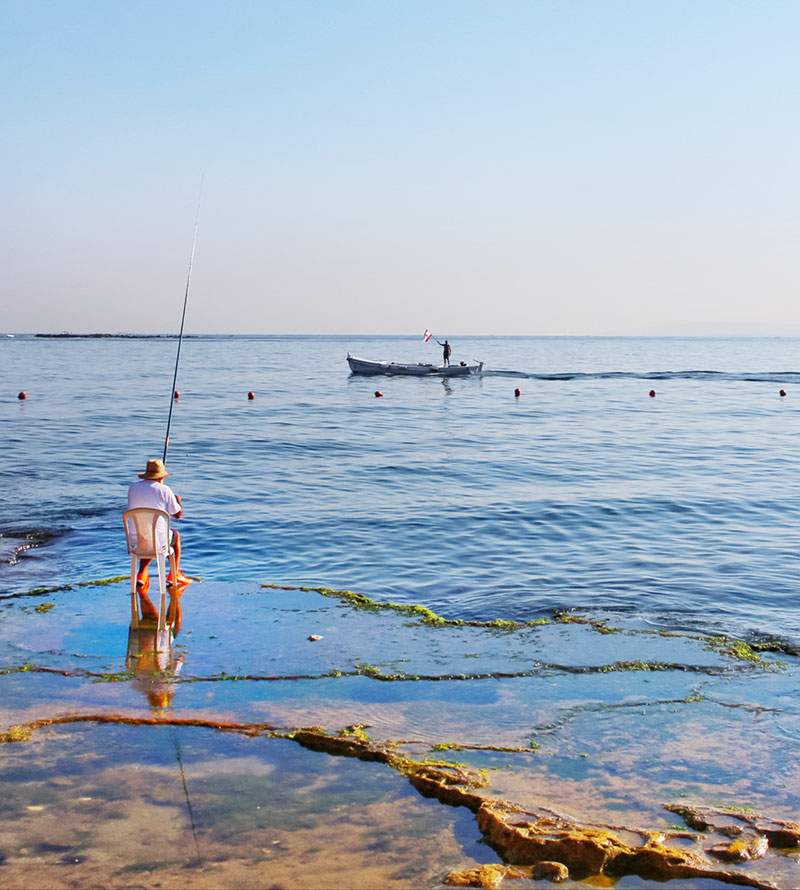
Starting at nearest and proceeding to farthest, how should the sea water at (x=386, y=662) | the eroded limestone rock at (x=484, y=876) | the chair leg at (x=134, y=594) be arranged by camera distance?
the eroded limestone rock at (x=484, y=876) → the sea water at (x=386, y=662) → the chair leg at (x=134, y=594)

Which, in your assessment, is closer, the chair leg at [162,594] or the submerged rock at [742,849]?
the submerged rock at [742,849]

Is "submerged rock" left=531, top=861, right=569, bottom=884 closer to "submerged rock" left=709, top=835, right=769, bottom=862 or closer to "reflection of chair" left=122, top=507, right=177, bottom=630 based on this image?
"submerged rock" left=709, top=835, right=769, bottom=862

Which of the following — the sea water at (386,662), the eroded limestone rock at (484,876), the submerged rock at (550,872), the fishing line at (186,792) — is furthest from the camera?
the sea water at (386,662)

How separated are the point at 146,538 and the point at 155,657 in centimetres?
168

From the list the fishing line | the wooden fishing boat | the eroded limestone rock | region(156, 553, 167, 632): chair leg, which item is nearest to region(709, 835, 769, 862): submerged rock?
the eroded limestone rock

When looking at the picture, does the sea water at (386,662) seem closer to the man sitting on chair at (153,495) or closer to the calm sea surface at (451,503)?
the calm sea surface at (451,503)

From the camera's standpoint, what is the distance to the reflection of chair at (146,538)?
31.8ft

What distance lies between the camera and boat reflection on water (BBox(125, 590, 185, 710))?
302 inches

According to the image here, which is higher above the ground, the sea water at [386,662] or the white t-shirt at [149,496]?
the white t-shirt at [149,496]

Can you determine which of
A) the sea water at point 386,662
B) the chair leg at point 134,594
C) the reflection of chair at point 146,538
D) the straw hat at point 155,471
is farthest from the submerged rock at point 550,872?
the straw hat at point 155,471

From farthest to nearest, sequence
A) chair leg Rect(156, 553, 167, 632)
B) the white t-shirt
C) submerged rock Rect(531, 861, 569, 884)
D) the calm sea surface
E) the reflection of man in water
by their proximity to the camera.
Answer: the calm sea surface → the white t-shirt → chair leg Rect(156, 553, 167, 632) → the reflection of man in water → submerged rock Rect(531, 861, 569, 884)

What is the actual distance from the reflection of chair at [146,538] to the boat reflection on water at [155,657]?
19 centimetres

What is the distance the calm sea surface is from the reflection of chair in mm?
2657

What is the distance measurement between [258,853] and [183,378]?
71846 millimetres
